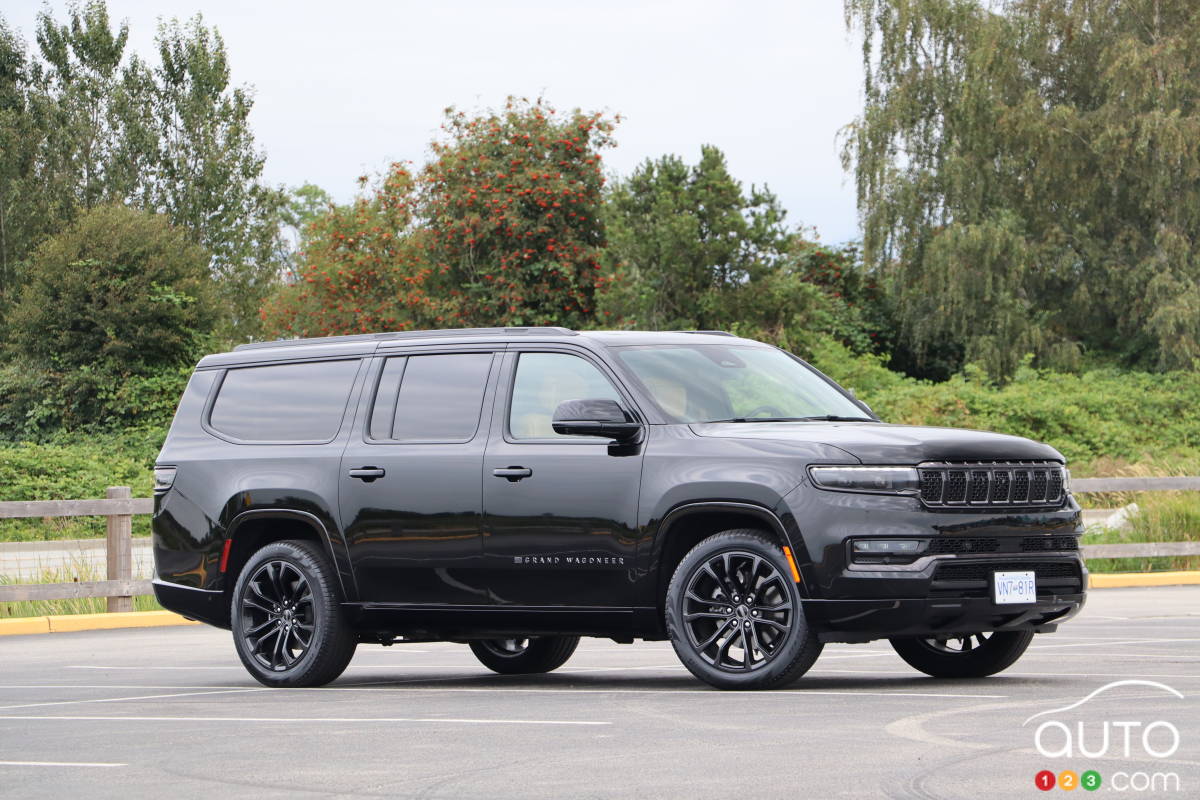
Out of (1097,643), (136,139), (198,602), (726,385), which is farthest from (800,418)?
(136,139)

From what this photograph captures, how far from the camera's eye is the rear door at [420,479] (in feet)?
35.1

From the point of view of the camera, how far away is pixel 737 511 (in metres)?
9.73

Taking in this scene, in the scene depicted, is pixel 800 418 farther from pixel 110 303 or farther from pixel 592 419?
pixel 110 303

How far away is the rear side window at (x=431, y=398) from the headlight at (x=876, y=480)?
2394 mm

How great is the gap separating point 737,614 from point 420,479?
2.22 m

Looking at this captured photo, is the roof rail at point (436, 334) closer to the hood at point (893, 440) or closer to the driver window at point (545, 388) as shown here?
the driver window at point (545, 388)

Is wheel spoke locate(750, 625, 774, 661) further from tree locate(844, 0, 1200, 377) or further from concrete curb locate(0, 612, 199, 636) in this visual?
tree locate(844, 0, 1200, 377)

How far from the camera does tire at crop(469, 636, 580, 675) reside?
12195 millimetres

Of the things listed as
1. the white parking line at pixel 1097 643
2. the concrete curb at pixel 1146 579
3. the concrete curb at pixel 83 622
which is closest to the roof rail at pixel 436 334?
the white parking line at pixel 1097 643

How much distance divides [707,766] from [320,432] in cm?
508

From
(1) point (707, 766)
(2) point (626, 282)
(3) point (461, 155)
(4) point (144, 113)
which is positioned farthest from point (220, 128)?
(1) point (707, 766)

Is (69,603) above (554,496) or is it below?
below

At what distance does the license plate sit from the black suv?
1 cm

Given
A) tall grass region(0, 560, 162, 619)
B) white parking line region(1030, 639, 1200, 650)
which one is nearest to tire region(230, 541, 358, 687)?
white parking line region(1030, 639, 1200, 650)
